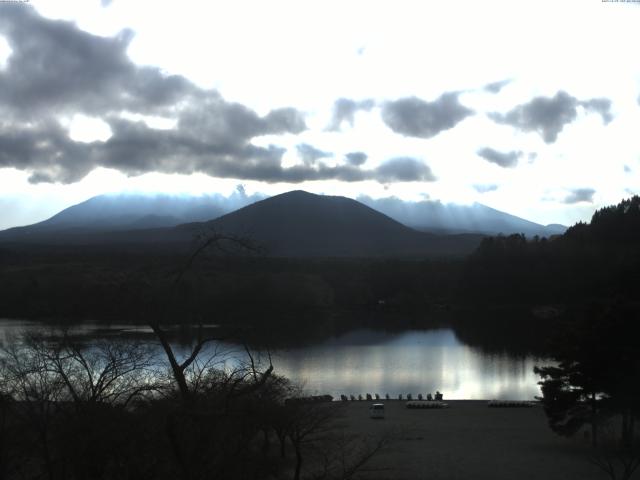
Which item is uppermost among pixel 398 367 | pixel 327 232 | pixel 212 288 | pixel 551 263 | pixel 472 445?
pixel 327 232

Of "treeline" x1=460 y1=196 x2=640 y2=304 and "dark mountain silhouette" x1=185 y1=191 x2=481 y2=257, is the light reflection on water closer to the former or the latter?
"treeline" x1=460 y1=196 x2=640 y2=304

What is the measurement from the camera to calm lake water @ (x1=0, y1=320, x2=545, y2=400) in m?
18.4

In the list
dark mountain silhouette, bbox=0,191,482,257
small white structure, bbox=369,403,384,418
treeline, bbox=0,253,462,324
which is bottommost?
small white structure, bbox=369,403,384,418

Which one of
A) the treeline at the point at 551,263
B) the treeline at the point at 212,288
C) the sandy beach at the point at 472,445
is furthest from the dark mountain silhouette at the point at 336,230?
the sandy beach at the point at 472,445

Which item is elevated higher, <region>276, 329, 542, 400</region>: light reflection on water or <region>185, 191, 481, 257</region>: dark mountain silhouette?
<region>185, 191, 481, 257</region>: dark mountain silhouette

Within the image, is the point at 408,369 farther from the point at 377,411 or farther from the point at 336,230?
the point at 336,230

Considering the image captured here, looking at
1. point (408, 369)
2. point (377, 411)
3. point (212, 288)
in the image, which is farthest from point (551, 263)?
point (212, 288)

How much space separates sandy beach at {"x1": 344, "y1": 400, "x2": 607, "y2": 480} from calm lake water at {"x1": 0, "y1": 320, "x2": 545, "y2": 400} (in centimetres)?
292

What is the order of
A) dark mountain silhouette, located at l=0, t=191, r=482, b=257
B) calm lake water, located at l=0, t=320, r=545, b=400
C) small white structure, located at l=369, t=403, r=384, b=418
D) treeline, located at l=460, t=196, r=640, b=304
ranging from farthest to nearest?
dark mountain silhouette, located at l=0, t=191, r=482, b=257 < treeline, located at l=460, t=196, r=640, b=304 < calm lake water, located at l=0, t=320, r=545, b=400 < small white structure, located at l=369, t=403, r=384, b=418

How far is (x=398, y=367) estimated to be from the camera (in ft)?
74.1

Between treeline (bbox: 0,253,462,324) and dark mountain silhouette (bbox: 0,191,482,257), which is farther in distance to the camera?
dark mountain silhouette (bbox: 0,191,482,257)

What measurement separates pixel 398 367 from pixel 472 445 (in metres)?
11.1

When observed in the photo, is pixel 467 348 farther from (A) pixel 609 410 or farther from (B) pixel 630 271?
(A) pixel 609 410

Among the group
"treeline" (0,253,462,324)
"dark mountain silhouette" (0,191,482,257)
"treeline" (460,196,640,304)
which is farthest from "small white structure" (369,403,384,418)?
"dark mountain silhouette" (0,191,482,257)
